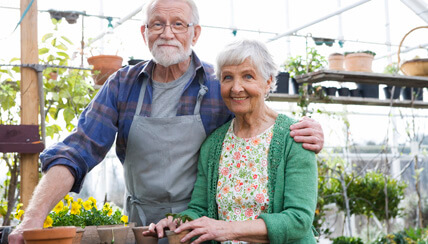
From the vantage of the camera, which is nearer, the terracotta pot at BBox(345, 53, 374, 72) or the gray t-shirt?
the gray t-shirt

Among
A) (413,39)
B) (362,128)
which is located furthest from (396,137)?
(413,39)

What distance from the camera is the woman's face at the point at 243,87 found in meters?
1.89

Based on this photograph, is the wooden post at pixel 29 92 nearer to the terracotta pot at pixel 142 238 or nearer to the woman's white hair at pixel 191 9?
the woman's white hair at pixel 191 9

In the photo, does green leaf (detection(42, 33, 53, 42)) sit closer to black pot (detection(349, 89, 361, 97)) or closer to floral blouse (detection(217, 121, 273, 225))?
floral blouse (detection(217, 121, 273, 225))

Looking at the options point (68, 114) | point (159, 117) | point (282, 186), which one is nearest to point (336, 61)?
point (68, 114)

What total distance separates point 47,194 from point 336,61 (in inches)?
171

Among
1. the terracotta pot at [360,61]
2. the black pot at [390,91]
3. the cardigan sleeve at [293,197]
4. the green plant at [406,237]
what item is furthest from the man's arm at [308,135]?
the black pot at [390,91]

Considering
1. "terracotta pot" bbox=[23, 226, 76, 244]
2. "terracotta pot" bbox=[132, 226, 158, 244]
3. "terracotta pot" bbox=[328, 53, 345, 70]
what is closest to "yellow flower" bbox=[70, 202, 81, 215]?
"terracotta pot" bbox=[132, 226, 158, 244]

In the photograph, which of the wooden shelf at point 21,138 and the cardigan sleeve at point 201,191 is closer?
the cardigan sleeve at point 201,191

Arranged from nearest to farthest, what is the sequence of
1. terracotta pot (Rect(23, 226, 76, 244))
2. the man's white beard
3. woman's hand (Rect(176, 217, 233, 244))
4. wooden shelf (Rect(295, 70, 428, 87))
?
terracotta pot (Rect(23, 226, 76, 244)) → woman's hand (Rect(176, 217, 233, 244)) → the man's white beard → wooden shelf (Rect(295, 70, 428, 87))

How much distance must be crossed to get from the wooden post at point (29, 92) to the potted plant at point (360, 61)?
3471mm

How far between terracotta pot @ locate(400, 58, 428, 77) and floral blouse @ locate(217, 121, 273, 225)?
3838 millimetres

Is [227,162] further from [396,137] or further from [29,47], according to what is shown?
[396,137]

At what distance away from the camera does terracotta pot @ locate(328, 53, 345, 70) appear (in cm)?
561
